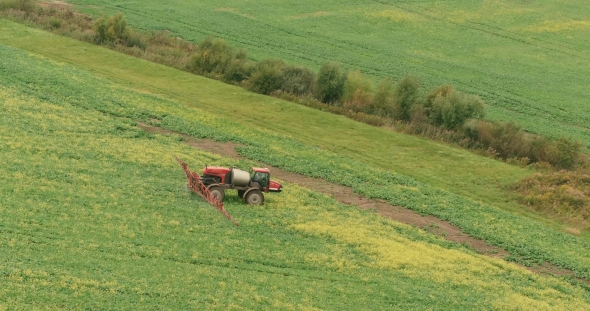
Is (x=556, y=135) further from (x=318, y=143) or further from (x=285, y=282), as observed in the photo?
(x=285, y=282)

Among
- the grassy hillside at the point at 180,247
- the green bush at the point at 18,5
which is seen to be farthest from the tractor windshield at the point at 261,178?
the green bush at the point at 18,5

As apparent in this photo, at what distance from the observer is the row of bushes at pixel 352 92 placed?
Result: 62.8m

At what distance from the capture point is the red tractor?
138ft

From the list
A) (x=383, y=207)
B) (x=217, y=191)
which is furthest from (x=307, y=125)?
(x=217, y=191)

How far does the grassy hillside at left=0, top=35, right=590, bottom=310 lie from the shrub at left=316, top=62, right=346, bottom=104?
2061 cm

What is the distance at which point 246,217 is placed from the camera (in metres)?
40.9

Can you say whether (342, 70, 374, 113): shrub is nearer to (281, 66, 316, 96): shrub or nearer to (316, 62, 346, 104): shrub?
(316, 62, 346, 104): shrub

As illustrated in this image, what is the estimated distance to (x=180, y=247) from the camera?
118 ft

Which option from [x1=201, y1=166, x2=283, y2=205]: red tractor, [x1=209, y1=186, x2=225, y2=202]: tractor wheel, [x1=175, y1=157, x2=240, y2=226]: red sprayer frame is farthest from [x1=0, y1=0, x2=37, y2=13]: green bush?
[x1=209, y1=186, x2=225, y2=202]: tractor wheel

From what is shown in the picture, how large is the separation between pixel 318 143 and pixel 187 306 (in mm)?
30264

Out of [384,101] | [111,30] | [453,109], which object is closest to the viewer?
[453,109]

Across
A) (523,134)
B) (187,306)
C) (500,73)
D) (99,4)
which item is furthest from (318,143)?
(99,4)

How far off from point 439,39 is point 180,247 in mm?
69871

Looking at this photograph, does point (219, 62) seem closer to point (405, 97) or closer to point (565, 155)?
point (405, 97)
